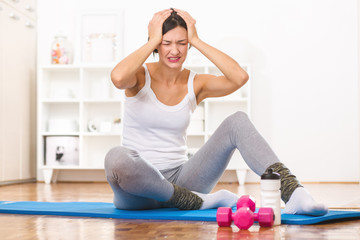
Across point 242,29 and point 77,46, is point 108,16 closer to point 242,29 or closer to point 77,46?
point 77,46

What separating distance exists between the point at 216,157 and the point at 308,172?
8.36 ft

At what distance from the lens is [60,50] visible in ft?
13.8

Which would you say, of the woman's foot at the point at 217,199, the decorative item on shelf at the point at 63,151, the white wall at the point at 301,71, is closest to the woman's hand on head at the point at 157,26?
the woman's foot at the point at 217,199

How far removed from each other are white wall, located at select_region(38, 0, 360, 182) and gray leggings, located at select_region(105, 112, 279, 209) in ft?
8.05

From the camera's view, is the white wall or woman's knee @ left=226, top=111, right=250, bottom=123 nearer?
woman's knee @ left=226, top=111, right=250, bottom=123

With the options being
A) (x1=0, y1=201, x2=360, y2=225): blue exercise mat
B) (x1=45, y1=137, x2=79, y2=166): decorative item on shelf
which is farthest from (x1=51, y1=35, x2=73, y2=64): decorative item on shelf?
(x1=0, y1=201, x2=360, y2=225): blue exercise mat

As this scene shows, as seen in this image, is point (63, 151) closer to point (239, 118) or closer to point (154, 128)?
point (154, 128)

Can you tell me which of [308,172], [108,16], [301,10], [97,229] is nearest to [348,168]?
[308,172]

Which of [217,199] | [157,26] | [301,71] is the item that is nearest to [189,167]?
[217,199]

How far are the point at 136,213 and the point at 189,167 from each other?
24 centimetres

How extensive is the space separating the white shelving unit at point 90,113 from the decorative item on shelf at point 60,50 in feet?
0.24

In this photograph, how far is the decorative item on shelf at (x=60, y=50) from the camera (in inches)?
165

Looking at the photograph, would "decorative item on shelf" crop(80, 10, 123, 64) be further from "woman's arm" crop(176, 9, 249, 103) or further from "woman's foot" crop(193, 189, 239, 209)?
"woman's foot" crop(193, 189, 239, 209)

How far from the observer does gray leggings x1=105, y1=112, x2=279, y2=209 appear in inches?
57.4
